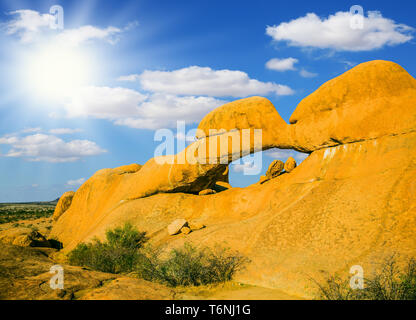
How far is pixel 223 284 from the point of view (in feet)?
27.2

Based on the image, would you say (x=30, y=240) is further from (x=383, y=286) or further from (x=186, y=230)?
(x=383, y=286)

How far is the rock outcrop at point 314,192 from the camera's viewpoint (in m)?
8.21

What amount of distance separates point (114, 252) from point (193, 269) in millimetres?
3229

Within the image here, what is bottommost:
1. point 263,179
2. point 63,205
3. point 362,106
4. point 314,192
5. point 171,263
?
point 171,263

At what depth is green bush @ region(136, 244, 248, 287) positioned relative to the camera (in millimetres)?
8438

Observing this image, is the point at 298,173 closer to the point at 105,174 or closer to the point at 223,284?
the point at 223,284

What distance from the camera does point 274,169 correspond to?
13555 mm

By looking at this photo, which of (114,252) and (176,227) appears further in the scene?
(176,227)

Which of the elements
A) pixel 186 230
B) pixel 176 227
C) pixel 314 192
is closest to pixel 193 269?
pixel 186 230

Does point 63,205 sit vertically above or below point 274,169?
below

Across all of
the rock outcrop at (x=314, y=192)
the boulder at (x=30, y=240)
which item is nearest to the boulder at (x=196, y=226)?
the rock outcrop at (x=314, y=192)

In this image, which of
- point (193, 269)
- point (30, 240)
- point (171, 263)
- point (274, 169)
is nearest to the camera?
point (193, 269)

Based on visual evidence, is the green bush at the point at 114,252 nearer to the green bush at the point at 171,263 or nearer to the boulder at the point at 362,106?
the green bush at the point at 171,263
